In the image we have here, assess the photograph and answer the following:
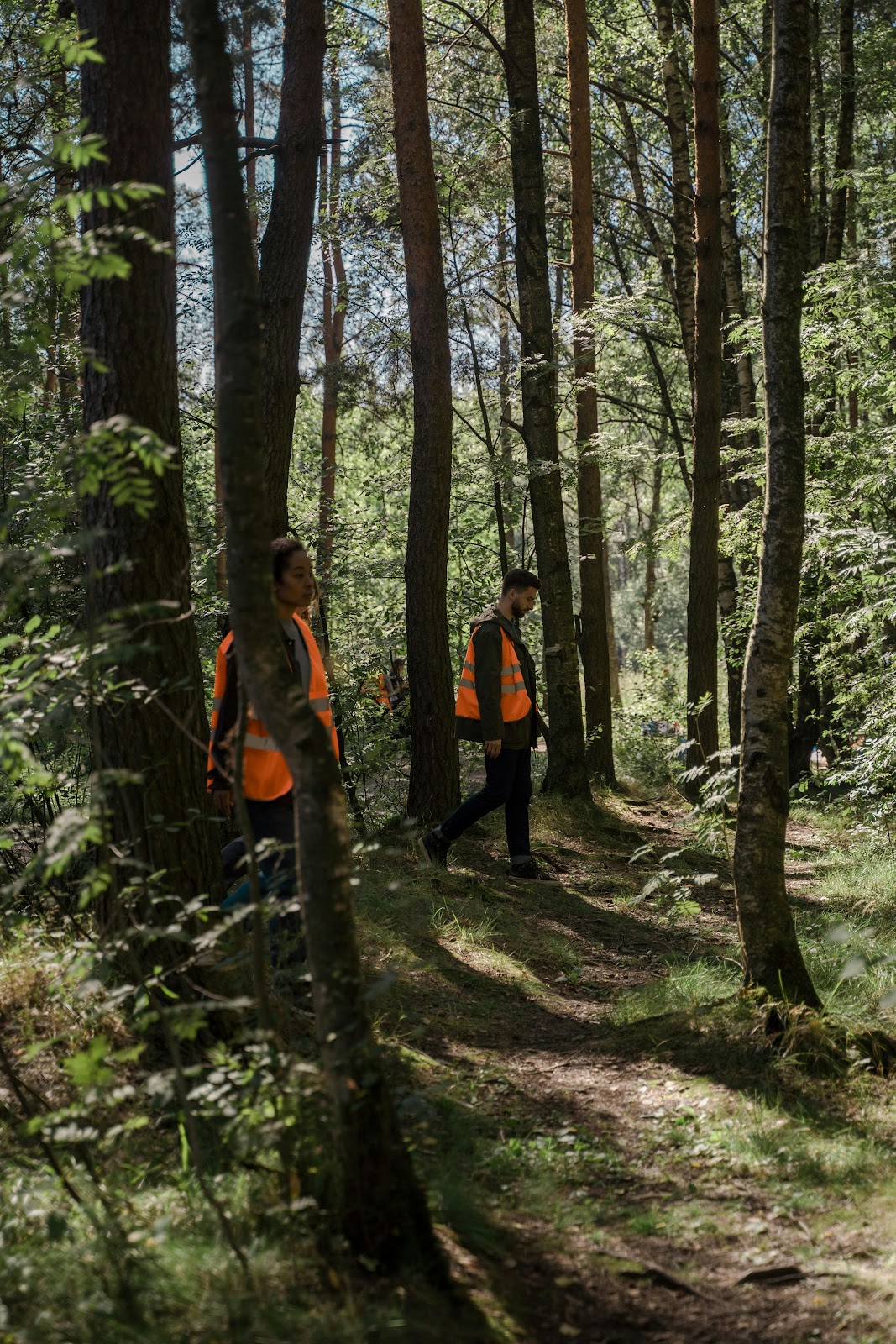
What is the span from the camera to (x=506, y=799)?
8.27m

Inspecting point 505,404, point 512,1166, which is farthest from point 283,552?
point 505,404

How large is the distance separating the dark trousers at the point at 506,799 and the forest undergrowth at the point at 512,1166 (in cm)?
155

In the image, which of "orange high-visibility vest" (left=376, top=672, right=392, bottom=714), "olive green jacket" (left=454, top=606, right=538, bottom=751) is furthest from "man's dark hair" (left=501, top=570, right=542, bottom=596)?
"orange high-visibility vest" (left=376, top=672, right=392, bottom=714)

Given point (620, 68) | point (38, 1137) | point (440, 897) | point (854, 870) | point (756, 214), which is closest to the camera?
point (38, 1137)

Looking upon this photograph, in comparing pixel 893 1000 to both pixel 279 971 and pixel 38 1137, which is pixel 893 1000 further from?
pixel 38 1137

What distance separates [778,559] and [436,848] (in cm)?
421

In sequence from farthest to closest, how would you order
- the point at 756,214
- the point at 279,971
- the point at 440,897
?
the point at 756,214
the point at 440,897
the point at 279,971

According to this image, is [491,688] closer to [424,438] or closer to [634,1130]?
[424,438]

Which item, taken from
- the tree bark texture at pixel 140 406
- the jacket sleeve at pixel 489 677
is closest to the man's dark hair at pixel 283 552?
the tree bark texture at pixel 140 406

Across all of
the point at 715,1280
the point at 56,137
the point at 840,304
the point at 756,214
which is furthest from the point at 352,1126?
the point at 756,214

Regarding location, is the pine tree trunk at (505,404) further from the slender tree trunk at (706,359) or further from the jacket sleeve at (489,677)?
the jacket sleeve at (489,677)

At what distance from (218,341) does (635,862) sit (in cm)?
784

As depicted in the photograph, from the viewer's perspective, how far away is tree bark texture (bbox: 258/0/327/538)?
25.1 feet

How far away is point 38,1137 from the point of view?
3.17 meters
